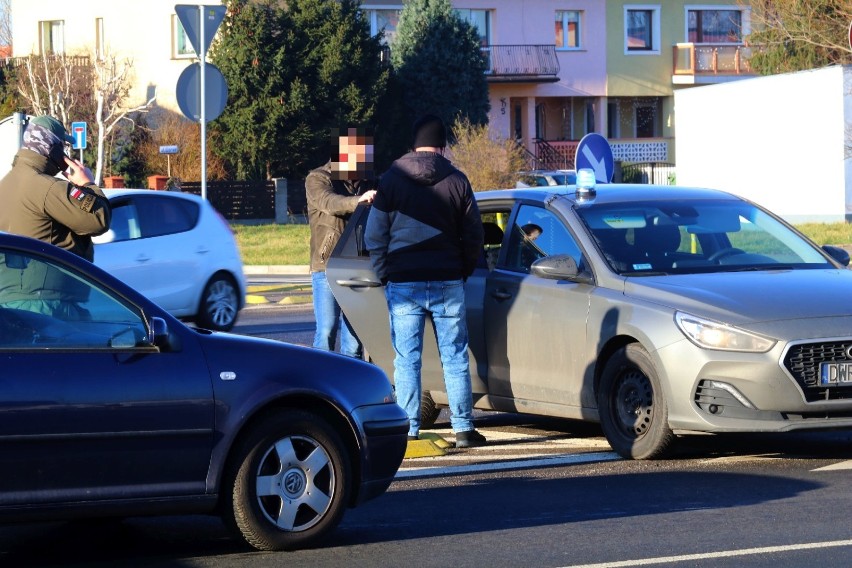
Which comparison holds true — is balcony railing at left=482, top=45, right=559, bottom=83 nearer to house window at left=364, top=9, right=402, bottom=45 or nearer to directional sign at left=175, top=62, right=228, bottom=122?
house window at left=364, top=9, right=402, bottom=45

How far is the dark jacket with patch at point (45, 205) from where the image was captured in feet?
26.2

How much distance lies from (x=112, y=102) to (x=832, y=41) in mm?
21173

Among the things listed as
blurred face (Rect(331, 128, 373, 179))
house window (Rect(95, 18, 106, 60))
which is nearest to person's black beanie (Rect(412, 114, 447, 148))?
blurred face (Rect(331, 128, 373, 179))

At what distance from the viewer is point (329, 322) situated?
10.5m

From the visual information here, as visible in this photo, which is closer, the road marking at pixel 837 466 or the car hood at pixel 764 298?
the car hood at pixel 764 298

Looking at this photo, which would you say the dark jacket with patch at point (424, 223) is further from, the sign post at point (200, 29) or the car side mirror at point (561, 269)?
the sign post at point (200, 29)

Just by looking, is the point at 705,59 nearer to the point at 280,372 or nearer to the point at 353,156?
the point at 353,156

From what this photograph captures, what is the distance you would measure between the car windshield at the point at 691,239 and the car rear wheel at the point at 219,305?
8125 mm

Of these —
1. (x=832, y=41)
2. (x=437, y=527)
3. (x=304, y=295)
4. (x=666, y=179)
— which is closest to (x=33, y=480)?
(x=437, y=527)

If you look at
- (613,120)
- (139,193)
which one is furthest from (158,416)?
(613,120)

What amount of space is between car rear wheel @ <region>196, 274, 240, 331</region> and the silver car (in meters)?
6.83

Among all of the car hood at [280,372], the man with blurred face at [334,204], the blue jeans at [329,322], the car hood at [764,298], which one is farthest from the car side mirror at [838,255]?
the car hood at [280,372]

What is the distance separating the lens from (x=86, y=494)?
5.96m

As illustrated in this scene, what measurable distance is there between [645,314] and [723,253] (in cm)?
→ 103
